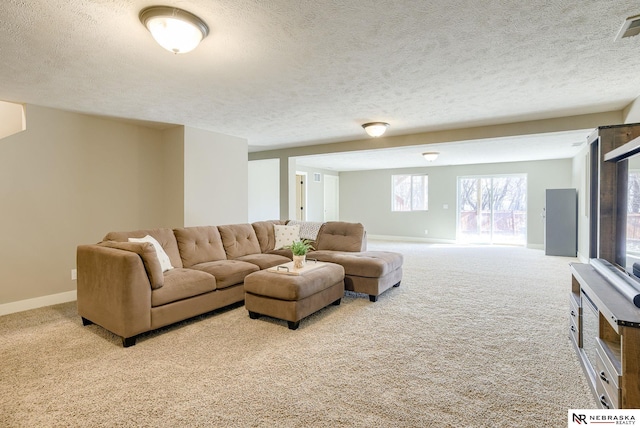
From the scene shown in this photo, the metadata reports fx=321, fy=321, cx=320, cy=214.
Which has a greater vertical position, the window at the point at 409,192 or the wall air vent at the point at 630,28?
the wall air vent at the point at 630,28

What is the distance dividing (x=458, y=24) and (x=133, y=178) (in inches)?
180

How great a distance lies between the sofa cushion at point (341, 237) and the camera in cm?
468

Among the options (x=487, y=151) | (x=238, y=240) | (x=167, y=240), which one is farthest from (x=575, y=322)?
(x=487, y=151)

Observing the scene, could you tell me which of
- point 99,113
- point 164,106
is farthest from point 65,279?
point 164,106

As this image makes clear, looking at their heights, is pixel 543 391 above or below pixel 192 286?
below

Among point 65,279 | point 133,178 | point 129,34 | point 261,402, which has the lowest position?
point 261,402

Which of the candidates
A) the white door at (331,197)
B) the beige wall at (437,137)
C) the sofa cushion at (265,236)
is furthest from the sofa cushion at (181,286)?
the white door at (331,197)

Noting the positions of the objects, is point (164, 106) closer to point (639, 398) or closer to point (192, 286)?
point (192, 286)

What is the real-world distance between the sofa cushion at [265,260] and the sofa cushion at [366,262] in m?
0.45

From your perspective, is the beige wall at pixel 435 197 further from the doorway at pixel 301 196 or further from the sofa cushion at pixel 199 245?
the sofa cushion at pixel 199 245

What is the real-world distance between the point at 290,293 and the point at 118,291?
1409 millimetres

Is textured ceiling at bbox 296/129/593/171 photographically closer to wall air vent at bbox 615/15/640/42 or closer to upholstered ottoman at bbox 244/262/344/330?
wall air vent at bbox 615/15/640/42

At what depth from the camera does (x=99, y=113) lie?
4.07m

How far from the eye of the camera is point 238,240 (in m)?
4.40
